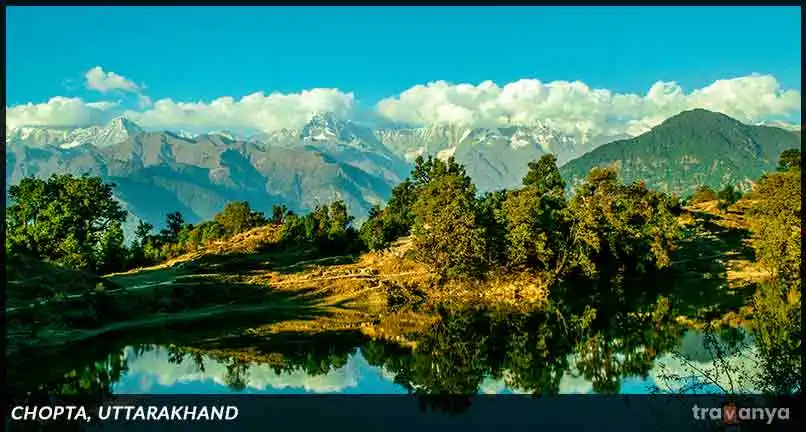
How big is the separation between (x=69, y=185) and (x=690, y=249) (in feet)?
306

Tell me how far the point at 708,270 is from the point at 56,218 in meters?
85.4

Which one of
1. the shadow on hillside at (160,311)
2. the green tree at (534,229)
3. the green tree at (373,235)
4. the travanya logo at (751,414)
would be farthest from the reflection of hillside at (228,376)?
the green tree at (373,235)

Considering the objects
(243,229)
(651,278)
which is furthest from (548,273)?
(243,229)

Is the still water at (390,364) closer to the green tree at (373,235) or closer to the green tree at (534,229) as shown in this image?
the green tree at (534,229)

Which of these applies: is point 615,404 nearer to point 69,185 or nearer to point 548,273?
point 548,273

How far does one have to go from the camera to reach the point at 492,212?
80.0m

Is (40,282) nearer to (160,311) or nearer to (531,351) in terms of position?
(160,311)

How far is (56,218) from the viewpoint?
75.2 meters

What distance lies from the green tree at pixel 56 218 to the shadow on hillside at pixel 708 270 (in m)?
67.0

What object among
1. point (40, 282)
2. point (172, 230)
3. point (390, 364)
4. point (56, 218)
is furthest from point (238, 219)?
point (390, 364)

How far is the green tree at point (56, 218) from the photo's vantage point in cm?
7312

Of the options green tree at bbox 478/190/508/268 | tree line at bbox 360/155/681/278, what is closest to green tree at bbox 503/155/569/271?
tree line at bbox 360/155/681/278

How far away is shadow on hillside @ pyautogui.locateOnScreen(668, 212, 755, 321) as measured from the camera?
61438mm

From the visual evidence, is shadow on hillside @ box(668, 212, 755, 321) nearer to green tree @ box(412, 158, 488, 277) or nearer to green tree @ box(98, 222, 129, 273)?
green tree @ box(412, 158, 488, 277)
